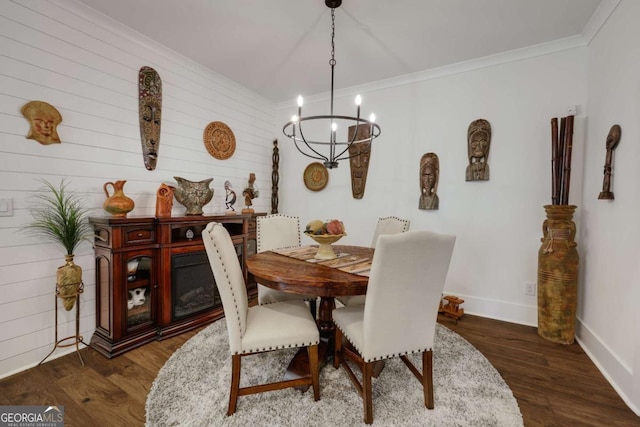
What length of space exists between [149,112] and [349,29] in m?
2.00

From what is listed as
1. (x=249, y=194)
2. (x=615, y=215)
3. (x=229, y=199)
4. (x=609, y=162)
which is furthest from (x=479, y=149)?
(x=229, y=199)

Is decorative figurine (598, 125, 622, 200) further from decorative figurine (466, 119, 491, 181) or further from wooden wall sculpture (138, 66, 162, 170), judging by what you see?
wooden wall sculpture (138, 66, 162, 170)

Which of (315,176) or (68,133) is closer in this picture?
(68,133)

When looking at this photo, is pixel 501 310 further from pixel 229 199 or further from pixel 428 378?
pixel 229 199

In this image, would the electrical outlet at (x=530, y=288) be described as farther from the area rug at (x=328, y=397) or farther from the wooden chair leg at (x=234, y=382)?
the wooden chair leg at (x=234, y=382)

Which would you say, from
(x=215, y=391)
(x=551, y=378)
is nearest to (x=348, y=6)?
(x=215, y=391)

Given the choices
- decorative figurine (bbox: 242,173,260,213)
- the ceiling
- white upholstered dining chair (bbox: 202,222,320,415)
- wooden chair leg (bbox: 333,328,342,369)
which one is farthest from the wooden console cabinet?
the ceiling

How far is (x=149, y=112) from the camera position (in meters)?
2.61

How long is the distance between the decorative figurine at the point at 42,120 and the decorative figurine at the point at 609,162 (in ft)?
13.1

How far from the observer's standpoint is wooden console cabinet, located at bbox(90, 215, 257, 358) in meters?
2.10

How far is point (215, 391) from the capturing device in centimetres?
167

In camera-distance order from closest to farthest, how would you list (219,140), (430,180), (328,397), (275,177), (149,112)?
(328,397) → (149,112) → (430,180) → (219,140) → (275,177)

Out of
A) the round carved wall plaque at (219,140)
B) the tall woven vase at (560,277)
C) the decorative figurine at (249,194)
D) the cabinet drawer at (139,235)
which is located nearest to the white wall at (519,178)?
the tall woven vase at (560,277)

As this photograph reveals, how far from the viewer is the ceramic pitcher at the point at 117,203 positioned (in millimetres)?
2156
